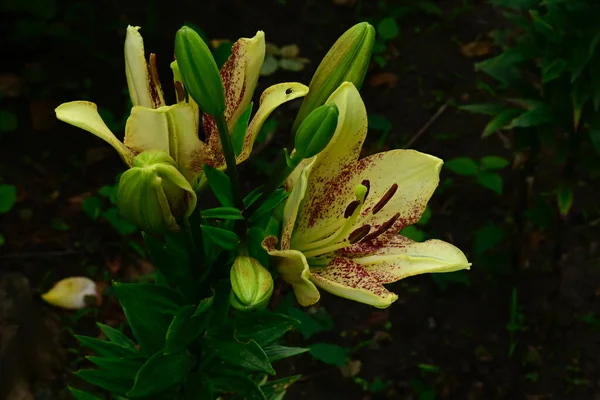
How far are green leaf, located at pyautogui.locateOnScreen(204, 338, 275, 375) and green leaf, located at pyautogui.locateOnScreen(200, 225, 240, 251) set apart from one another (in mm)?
174

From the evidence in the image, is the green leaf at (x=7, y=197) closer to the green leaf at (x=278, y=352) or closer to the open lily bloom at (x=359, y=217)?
the green leaf at (x=278, y=352)

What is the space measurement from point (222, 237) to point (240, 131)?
0.11 metres

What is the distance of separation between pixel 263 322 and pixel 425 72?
5.58 feet

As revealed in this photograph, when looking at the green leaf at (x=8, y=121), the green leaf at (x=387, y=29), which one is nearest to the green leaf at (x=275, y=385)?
the green leaf at (x=8, y=121)

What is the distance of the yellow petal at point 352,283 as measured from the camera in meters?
0.66

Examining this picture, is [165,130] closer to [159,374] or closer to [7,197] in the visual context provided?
[159,374]

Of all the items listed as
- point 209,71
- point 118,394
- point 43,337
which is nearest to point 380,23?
point 43,337

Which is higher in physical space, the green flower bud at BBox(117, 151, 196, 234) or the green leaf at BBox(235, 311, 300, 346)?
the green flower bud at BBox(117, 151, 196, 234)

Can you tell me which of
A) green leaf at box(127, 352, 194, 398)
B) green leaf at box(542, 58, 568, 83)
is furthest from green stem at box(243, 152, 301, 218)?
green leaf at box(542, 58, 568, 83)

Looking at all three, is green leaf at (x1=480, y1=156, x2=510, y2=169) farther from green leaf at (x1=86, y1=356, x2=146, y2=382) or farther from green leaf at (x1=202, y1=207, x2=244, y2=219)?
green leaf at (x1=202, y1=207, x2=244, y2=219)

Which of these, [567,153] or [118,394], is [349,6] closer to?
[567,153]

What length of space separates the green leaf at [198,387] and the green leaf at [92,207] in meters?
1.08

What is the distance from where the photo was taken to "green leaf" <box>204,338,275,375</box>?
0.84 metres

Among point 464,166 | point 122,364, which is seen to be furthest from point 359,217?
point 464,166
